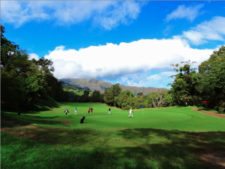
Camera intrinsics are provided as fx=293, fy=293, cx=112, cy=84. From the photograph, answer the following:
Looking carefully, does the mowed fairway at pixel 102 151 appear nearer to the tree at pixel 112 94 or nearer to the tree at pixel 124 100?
the tree at pixel 124 100

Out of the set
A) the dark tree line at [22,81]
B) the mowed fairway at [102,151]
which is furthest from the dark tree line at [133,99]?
the mowed fairway at [102,151]

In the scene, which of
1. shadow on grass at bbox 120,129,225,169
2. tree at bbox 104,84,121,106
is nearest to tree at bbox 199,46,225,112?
shadow on grass at bbox 120,129,225,169

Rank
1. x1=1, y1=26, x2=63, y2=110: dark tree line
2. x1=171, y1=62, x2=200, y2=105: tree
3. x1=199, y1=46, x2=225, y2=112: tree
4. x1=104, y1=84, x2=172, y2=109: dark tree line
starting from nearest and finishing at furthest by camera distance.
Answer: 1. x1=1, y1=26, x2=63, y2=110: dark tree line
2. x1=199, y1=46, x2=225, y2=112: tree
3. x1=171, y1=62, x2=200, y2=105: tree
4. x1=104, y1=84, x2=172, y2=109: dark tree line

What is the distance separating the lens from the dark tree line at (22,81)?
4084 cm

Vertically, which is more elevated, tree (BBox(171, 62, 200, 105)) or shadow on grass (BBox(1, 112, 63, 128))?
tree (BBox(171, 62, 200, 105))

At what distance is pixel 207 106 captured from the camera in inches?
2579

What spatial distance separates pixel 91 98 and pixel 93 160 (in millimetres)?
121964

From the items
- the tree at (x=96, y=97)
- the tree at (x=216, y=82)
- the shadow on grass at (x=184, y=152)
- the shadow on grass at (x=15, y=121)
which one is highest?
the tree at (x=96, y=97)

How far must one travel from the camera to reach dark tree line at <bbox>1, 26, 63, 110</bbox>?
40.8 metres

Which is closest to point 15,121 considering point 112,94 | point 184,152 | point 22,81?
point 184,152

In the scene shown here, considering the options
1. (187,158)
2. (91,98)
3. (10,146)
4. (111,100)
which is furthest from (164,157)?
(91,98)

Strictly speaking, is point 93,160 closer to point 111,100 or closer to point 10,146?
point 10,146

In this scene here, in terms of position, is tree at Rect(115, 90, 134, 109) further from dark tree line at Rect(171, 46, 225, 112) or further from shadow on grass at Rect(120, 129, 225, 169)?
shadow on grass at Rect(120, 129, 225, 169)

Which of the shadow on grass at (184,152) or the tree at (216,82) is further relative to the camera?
the tree at (216,82)
